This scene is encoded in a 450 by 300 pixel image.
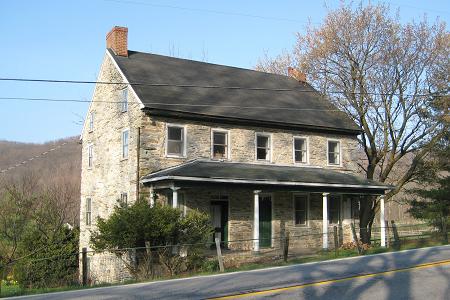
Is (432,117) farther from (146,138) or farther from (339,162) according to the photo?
(146,138)

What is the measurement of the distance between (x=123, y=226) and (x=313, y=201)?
1158cm

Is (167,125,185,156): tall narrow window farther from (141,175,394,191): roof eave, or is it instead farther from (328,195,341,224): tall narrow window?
→ (328,195,341,224): tall narrow window

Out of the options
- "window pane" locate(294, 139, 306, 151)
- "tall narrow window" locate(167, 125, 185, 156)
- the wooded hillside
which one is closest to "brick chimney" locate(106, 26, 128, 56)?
"tall narrow window" locate(167, 125, 185, 156)

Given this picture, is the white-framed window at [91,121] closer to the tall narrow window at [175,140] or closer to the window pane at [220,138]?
the tall narrow window at [175,140]

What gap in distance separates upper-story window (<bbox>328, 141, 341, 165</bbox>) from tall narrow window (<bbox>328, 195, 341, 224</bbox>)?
1978mm

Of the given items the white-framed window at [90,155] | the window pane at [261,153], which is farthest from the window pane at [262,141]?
Answer: the white-framed window at [90,155]

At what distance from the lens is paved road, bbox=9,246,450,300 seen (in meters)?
10.2

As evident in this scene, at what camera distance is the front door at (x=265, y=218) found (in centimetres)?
2417

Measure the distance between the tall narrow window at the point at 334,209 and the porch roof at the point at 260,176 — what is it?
53.6 inches

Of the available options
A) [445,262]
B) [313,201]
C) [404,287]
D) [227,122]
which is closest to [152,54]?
[227,122]

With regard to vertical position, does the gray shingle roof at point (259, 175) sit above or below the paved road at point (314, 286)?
above

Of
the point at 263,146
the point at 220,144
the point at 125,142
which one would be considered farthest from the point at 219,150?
the point at 125,142

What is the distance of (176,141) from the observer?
75.3 ft

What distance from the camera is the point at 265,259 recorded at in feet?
67.6
